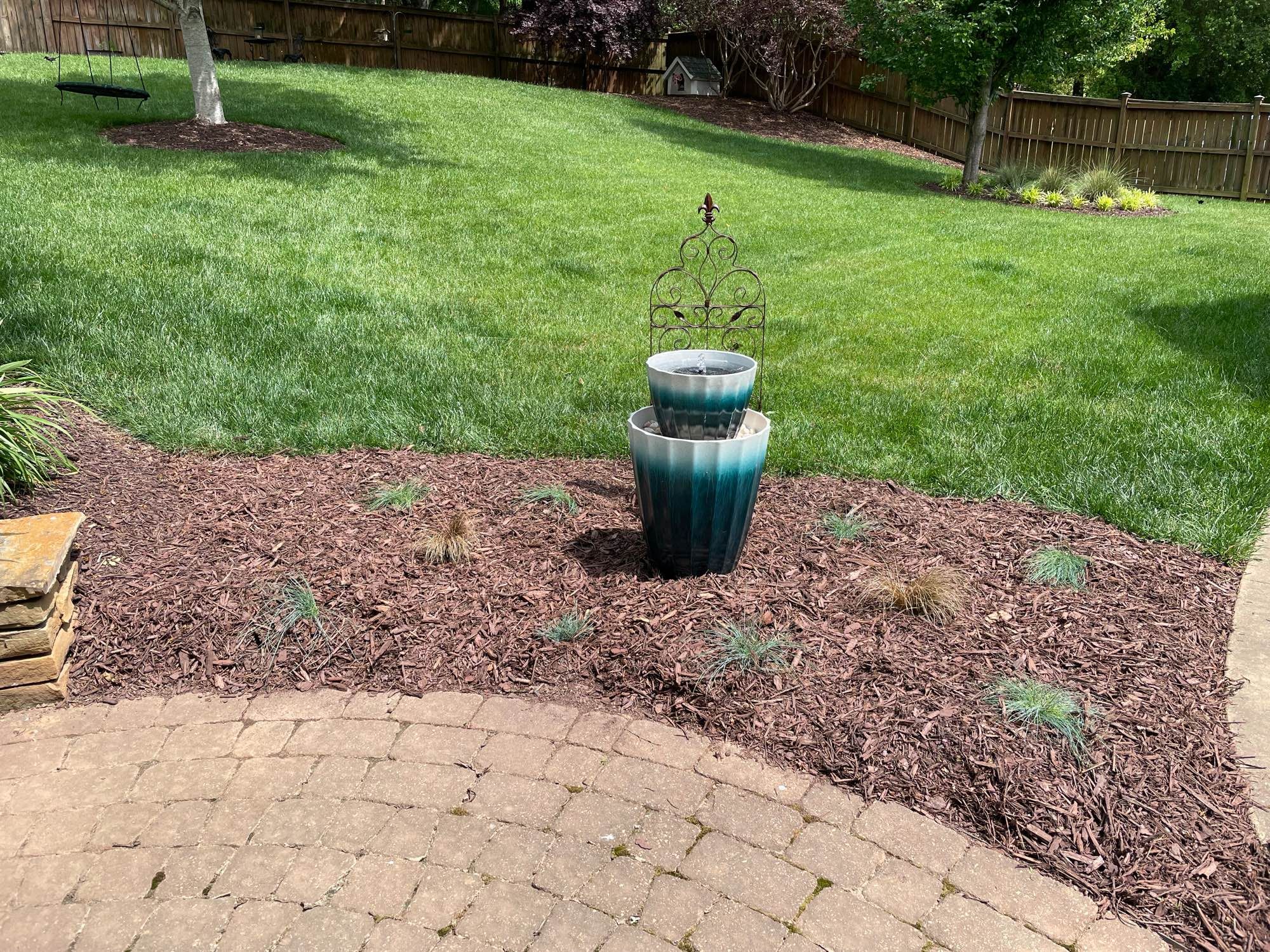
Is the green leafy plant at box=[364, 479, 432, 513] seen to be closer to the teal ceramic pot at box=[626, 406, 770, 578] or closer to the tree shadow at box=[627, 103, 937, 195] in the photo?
the teal ceramic pot at box=[626, 406, 770, 578]

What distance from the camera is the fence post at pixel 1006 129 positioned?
58.5ft

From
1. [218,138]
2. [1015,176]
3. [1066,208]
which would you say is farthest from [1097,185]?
[218,138]

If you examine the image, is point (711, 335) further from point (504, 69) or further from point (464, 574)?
point (504, 69)

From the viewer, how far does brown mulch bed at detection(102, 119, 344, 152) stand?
1142cm

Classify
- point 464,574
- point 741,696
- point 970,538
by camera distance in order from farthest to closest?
point 970,538
point 464,574
point 741,696

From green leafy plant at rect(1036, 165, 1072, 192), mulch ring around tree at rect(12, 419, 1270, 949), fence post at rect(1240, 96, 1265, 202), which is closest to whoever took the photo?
mulch ring around tree at rect(12, 419, 1270, 949)

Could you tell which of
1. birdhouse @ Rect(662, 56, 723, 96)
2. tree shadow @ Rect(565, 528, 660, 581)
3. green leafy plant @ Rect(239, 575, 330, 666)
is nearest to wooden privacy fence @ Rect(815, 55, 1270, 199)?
birdhouse @ Rect(662, 56, 723, 96)

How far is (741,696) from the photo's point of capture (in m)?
3.35

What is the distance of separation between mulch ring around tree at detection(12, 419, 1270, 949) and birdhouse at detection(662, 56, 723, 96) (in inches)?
801

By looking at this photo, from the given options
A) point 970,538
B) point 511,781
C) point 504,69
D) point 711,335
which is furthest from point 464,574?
point 504,69

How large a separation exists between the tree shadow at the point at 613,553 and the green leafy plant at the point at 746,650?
0.52 m

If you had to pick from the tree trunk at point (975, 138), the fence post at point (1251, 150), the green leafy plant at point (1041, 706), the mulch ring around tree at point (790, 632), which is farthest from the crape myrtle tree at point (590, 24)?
the green leafy plant at point (1041, 706)

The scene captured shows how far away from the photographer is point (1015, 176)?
566 inches

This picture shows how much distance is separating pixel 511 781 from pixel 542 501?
1.81 metres
